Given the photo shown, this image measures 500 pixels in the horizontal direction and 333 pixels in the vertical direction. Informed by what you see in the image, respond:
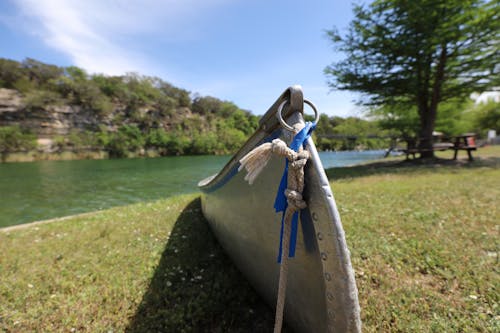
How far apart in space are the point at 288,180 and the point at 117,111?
5812 cm

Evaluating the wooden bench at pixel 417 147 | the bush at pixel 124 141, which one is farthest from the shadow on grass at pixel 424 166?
the bush at pixel 124 141

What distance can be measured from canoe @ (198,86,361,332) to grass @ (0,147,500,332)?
0.76m

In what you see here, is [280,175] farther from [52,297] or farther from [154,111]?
[154,111]

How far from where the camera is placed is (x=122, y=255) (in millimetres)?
3176

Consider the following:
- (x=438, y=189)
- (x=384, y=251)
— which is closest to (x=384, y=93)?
(x=438, y=189)

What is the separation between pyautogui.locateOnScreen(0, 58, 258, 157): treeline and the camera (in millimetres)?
38969

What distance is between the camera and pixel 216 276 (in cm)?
261

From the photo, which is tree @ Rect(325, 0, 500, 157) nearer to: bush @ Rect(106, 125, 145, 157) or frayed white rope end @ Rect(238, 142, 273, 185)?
frayed white rope end @ Rect(238, 142, 273, 185)

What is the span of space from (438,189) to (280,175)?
560 cm

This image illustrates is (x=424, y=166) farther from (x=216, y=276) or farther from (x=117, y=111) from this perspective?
(x=117, y=111)

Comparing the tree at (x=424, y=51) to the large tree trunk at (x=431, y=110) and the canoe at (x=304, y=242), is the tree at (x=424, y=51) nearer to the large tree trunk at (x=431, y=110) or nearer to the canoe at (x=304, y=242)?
the large tree trunk at (x=431, y=110)

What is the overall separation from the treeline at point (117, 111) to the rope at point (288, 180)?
4367cm

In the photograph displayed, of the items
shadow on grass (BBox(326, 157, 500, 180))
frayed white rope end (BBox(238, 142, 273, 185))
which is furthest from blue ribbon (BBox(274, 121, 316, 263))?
shadow on grass (BBox(326, 157, 500, 180))

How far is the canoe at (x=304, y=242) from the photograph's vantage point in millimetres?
940
